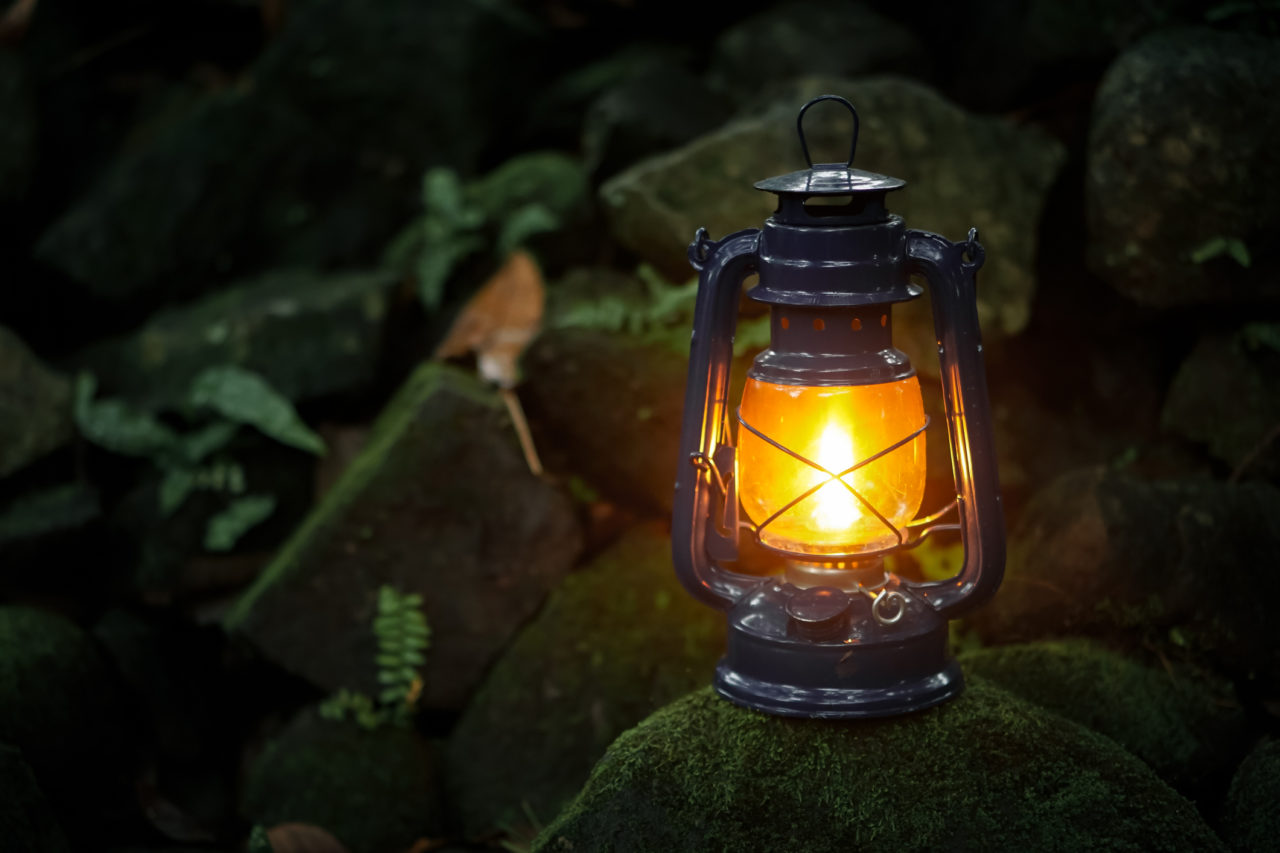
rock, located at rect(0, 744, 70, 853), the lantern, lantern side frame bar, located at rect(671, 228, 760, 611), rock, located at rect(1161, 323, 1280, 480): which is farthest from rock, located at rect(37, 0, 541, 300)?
rock, located at rect(1161, 323, 1280, 480)

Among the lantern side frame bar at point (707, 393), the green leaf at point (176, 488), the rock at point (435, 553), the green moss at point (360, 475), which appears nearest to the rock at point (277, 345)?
the green leaf at point (176, 488)

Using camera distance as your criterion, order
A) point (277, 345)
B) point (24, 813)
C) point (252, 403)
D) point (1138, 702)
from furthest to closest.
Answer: point (277, 345) → point (252, 403) → point (1138, 702) → point (24, 813)

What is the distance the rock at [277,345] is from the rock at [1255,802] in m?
3.74

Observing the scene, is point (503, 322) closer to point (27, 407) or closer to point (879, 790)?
point (27, 407)

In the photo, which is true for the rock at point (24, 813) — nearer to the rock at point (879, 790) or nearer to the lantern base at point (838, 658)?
the rock at point (879, 790)

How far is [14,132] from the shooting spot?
19.5ft

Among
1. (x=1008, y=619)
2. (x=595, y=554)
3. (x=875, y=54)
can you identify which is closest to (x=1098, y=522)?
(x=1008, y=619)

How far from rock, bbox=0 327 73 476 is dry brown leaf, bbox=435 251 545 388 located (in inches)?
69.3

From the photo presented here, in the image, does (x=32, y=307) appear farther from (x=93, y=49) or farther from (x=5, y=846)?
(x=5, y=846)

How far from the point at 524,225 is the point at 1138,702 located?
10.3 feet

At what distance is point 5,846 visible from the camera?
3445mm

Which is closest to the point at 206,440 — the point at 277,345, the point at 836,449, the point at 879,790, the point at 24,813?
the point at 277,345

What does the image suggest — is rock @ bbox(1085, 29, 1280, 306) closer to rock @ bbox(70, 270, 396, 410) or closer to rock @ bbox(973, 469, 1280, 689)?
rock @ bbox(973, 469, 1280, 689)

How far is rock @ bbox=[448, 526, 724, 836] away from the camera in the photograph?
447 cm
